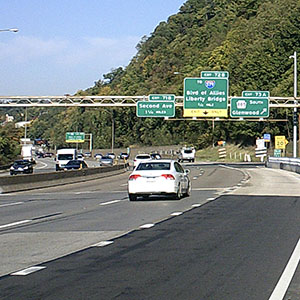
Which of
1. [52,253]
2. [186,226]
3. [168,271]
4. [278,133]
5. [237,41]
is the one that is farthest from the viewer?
[237,41]

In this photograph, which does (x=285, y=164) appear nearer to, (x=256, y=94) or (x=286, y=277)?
(x=256, y=94)

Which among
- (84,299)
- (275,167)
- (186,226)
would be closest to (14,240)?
(186,226)

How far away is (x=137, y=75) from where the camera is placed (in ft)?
561

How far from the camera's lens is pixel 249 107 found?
57625 mm

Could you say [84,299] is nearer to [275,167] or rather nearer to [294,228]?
[294,228]

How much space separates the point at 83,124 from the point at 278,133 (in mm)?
88232

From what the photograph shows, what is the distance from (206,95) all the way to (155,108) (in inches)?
200

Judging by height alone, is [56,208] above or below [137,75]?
below

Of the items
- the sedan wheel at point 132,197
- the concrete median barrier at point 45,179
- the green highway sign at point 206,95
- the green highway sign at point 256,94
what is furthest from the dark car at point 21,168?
the sedan wheel at point 132,197

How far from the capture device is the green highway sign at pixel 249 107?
5744 cm

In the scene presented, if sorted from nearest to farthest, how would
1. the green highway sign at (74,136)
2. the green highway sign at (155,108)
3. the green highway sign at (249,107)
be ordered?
the green highway sign at (249,107)
the green highway sign at (155,108)
the green highway sign at (74,136)

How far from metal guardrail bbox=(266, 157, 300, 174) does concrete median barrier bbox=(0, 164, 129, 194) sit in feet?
47.0

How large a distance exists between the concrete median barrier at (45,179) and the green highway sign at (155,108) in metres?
10.1

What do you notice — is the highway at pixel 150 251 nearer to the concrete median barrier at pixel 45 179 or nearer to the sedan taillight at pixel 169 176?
the sedan taillight at pixel 169 176
